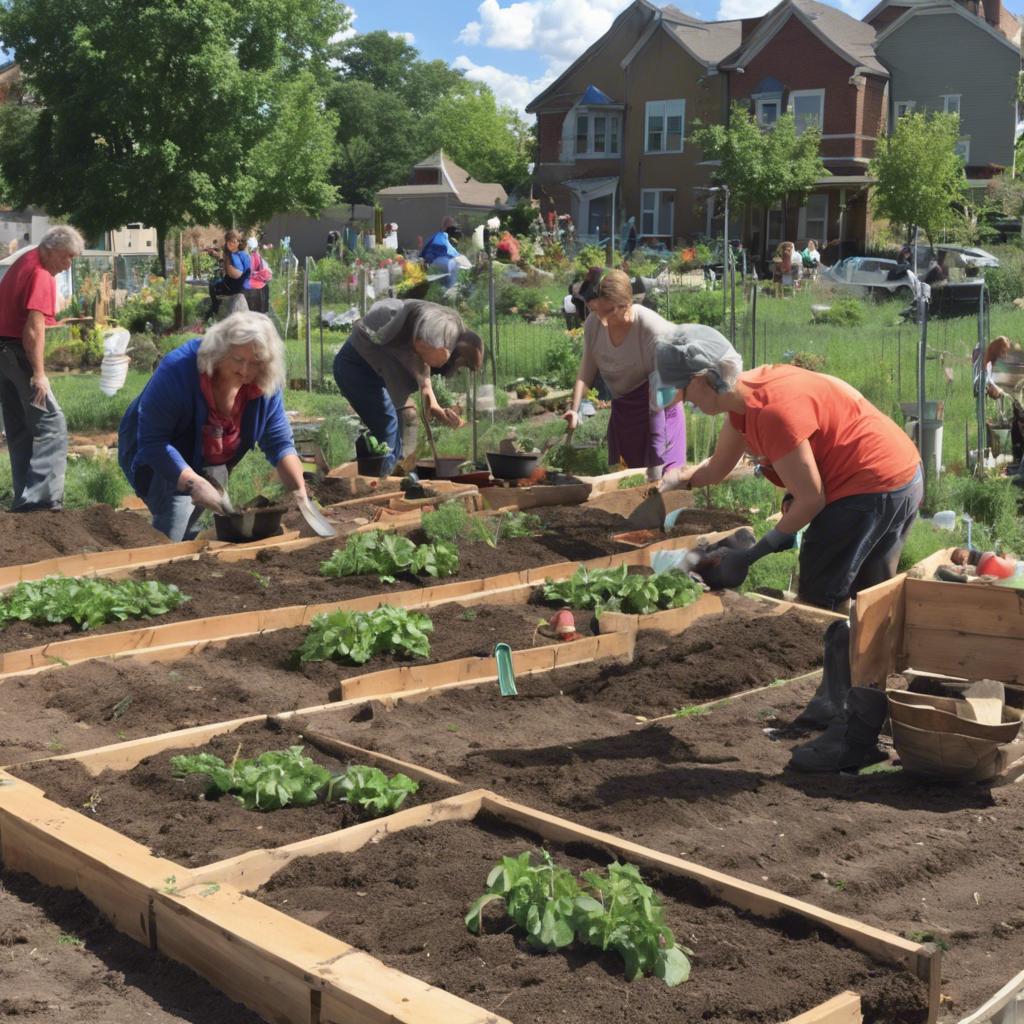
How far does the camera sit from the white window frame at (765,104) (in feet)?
149

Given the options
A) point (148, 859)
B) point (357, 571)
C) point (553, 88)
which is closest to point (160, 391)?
point (357, 571)

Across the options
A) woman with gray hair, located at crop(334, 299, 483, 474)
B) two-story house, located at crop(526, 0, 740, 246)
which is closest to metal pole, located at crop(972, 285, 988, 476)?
woman with gray hair, located at crop(334, 299, 483, 474)

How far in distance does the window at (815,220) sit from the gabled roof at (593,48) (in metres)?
10.7

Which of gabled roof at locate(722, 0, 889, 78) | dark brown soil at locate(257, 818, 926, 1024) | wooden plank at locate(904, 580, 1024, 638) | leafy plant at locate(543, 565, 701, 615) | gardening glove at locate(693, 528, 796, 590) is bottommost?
dark brown soil at locate(257, 818, 926, 1024)

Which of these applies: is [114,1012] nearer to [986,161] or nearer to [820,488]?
[820,488]

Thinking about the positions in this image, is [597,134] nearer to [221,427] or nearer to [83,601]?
[221,427]

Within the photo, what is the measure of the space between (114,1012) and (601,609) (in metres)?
3.75

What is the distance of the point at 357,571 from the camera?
7.36m

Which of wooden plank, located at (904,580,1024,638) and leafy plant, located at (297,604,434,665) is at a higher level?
wooden plank, located at (904,580,1024,638)

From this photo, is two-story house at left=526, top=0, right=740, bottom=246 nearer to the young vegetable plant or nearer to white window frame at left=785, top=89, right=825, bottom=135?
white window frame at left=785, top=89, right=825, bottom=135

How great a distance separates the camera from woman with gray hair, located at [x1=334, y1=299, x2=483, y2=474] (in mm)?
8984

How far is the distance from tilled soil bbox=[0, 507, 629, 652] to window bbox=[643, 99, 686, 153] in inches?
1694

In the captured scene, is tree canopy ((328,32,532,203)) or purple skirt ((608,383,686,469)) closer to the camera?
purple skirt ((608,383,686,469))

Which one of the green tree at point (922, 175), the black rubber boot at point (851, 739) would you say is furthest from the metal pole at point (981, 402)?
the green tree at point (922, 175)
